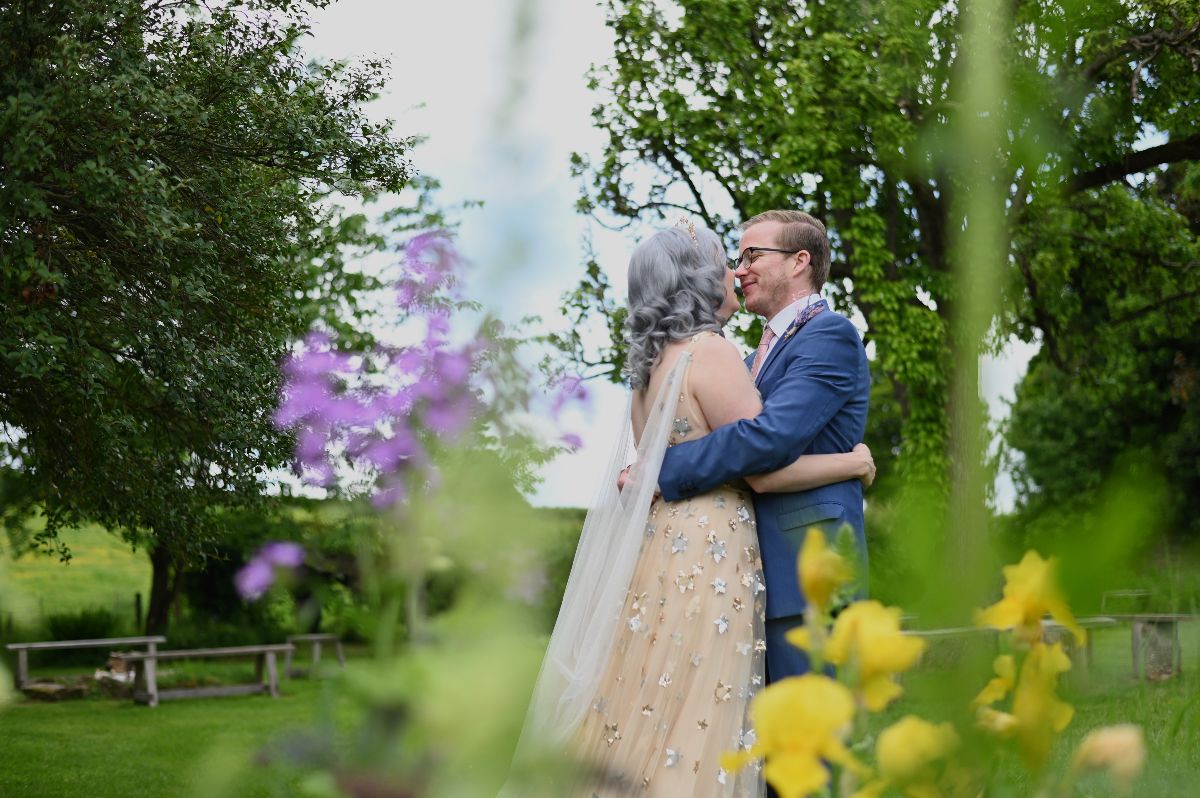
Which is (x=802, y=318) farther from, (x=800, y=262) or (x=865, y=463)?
(x=865, y=463)

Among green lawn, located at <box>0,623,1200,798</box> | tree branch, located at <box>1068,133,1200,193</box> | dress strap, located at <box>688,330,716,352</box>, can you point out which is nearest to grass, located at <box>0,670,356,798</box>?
green lawn, located at <box>0,623,1200,798</box>

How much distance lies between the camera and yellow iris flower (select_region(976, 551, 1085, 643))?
0.60 metres

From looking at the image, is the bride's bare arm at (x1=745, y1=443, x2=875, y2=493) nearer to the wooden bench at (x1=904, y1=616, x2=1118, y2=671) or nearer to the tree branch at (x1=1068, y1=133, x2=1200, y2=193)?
the wooden bench at (x1=904, y1=616, x2=1118, y2=671)

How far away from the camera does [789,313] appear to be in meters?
3.12

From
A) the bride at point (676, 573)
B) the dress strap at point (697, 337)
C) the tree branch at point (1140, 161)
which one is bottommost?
the bride at point (676, 573)

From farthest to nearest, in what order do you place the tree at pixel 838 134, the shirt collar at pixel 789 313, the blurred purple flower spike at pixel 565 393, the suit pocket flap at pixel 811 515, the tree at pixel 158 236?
the tree at pixel 838 134, the tree at pixel 158 236, the shirt collar at pixel 789 313, the suit pocket flap at pixel 811 515, the blurred purple flower spike at pixel 565 393

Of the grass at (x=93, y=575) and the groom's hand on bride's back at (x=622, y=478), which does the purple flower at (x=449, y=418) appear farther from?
the grass at (x=93, y=575)

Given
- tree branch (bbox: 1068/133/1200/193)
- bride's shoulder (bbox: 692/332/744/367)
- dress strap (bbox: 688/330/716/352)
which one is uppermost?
tree branch (bbox: 1068/133/1200/193)

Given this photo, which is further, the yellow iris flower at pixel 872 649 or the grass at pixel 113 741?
the grass at pixel 113 741

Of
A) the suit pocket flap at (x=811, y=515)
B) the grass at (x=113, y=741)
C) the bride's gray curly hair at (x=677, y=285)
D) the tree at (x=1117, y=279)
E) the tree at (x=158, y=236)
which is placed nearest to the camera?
the suit pocket flap at (x=811, y=515)

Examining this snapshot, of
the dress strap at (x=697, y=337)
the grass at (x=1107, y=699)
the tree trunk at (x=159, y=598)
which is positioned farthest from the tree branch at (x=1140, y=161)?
the tree trunk at (x=159, y=598)

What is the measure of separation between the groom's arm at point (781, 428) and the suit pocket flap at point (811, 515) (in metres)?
0.13

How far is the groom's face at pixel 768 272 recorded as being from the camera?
10.4 ft

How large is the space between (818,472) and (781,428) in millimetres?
153
